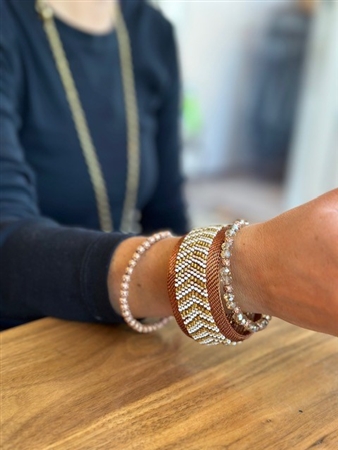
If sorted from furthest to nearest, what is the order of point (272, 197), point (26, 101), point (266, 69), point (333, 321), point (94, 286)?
point (266, 69)
point (272, 197)
point (26, 101)
point (94, 286)
point (333, 321)

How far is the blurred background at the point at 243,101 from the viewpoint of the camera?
248 centimetres

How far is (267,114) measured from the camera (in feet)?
9.36

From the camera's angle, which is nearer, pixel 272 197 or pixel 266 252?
pixel 266 252

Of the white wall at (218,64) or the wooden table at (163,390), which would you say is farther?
the white wall at (218,64)

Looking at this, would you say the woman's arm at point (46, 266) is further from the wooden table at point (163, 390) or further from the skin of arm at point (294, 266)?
the skin of arm at point (294, 266)

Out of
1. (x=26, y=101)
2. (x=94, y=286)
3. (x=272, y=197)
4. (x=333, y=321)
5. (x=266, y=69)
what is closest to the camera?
(x=333, y=321)

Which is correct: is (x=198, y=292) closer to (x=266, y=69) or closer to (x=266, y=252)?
(x=266, y=252)

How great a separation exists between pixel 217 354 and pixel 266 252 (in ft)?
0.36

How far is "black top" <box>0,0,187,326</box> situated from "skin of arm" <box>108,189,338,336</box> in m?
0.14

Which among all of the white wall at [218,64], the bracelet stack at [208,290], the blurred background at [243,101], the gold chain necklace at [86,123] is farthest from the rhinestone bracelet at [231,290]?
the white wall at [218,64]

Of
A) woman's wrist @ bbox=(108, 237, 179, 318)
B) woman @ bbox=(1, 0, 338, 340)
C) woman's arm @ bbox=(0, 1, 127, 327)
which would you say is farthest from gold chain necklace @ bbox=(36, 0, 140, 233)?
woman's wrist @ bbox=(108, 237, 179, 318)

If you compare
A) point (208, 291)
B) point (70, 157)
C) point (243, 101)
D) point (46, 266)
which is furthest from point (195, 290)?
point (243, 101)

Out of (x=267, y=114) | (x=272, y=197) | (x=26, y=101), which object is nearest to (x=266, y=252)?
(x=26, y=101)

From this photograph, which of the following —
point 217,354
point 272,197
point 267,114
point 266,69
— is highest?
point 217,354
